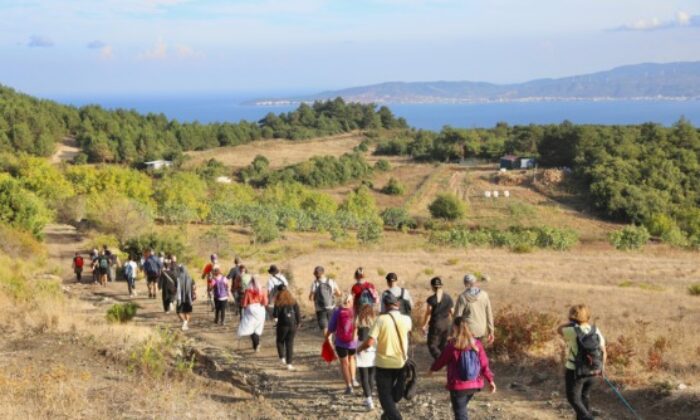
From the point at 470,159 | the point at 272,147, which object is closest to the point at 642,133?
the point at 470,159

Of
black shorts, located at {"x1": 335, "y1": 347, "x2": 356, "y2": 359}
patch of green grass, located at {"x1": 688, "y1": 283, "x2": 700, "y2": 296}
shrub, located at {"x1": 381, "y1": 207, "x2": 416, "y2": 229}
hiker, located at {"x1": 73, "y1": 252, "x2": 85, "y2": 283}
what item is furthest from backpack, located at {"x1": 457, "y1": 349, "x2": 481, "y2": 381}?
shrub, located at {"x1": 381, "y1": 207, "x2": 416, "y2": 229}

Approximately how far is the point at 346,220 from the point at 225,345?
41807mm

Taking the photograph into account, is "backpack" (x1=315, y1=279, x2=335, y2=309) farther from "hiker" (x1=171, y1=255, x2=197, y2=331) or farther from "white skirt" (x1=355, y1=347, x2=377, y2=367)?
"hiker" (x1=171, y1=255, x2=197, y2=331)

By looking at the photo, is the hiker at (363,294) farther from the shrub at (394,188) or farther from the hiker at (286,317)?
the shrub at (394,188)

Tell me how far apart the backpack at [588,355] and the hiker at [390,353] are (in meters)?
1.90

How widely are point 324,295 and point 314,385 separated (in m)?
1.77

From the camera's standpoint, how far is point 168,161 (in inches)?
3666

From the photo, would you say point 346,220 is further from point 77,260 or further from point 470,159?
point 470,159

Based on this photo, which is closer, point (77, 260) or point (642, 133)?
point (77, 260)

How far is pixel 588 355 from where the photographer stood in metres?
7.11

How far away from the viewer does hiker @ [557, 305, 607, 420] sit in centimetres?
710

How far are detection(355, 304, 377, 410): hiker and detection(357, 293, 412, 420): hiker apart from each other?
0.75m

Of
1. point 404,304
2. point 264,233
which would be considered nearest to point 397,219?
point 264,233

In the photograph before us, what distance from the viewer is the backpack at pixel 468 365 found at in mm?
6562
